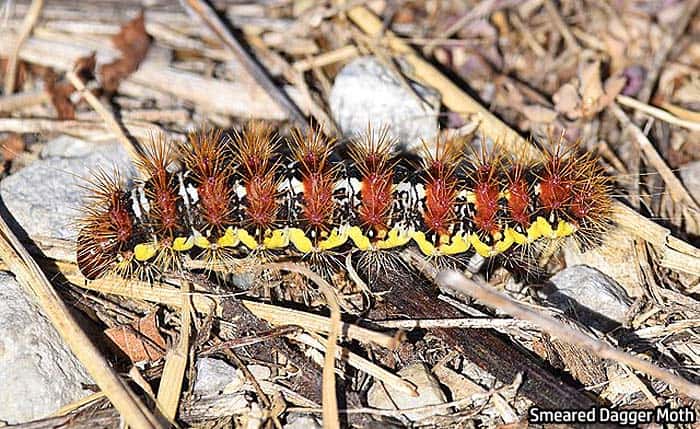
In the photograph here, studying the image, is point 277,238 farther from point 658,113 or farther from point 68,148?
point 658,113

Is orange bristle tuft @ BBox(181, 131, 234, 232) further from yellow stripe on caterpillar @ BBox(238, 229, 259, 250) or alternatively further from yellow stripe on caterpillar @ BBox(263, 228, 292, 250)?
yellow stripe on caterpillar @ BBox(263, 228, 292, 250)

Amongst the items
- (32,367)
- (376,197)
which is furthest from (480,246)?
(32,367)

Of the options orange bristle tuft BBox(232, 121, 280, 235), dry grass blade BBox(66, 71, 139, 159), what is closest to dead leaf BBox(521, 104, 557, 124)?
orange bristle tuft BBox(232, 121, 280, 235)

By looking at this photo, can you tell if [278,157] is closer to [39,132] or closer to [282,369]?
[282,369]

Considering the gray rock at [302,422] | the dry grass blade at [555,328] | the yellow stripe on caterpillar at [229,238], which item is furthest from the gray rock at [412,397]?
the yellow stripe on caterpillar at [229,238]

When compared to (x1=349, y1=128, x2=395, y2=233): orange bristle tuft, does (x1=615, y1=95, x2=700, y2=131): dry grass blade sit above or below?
above

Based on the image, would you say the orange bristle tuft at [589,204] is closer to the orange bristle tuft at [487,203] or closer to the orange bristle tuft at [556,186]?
the orange bristle tuft at [556,186]
